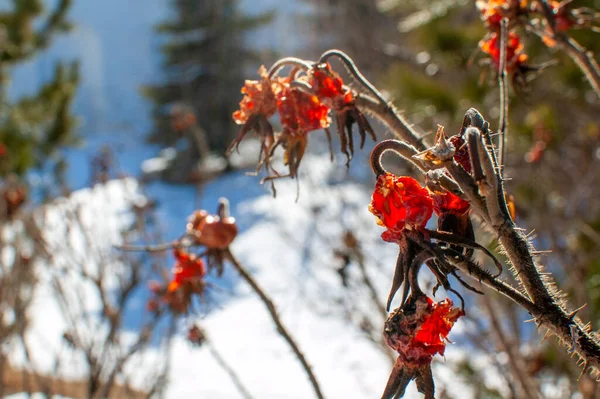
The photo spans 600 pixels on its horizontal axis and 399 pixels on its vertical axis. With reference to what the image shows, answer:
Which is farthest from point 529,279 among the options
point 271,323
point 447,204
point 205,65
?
point 205,65

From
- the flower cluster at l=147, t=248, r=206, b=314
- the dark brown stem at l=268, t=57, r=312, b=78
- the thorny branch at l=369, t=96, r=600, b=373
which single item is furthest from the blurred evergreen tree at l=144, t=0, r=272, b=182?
the thorny branch at l=369, t=96, r=600, b=373

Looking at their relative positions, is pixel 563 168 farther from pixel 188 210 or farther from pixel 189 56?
pixel 189 56

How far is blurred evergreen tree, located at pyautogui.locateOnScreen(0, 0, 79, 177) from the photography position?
539 cm

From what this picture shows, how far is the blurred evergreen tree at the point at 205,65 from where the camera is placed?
476 inches

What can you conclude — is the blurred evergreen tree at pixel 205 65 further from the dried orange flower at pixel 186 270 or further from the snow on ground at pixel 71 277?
the dried orange flower at pixel 186 270

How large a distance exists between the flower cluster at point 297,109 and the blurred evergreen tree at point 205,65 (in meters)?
11.4

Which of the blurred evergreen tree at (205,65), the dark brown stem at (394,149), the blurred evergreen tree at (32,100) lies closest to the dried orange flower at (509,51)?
the dark brown stem at (394,149)

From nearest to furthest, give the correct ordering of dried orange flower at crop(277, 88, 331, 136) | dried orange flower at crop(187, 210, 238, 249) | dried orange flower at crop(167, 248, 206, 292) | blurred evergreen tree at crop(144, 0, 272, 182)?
1. dried orange flower at crop(277, 88, 331, 136)
2. dried orange flower at crop(187, 210, 238, 249)
3. dried orange flower at crop(167, 248, 206, 292)
4. blurred evergreen tree at crop(144, 0, 272, 182)

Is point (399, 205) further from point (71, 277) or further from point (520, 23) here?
point (71, 277)

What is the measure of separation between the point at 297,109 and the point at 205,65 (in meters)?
12.1

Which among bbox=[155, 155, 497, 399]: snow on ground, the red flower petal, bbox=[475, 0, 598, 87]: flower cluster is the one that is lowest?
bbox=[155, 155, 497, 399]: snow on ground

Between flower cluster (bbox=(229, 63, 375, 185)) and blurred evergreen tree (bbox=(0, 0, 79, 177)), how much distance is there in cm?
470

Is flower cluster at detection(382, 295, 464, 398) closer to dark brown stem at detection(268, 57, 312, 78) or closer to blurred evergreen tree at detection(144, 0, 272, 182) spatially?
dark brown stem at detection(268, 57, 312, 78)

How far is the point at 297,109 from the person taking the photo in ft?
2.66
